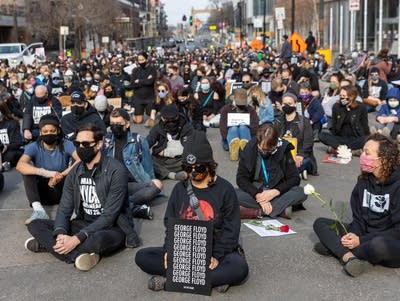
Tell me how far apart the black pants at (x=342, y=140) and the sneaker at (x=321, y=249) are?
529cm

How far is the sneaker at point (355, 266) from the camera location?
5.65 meters

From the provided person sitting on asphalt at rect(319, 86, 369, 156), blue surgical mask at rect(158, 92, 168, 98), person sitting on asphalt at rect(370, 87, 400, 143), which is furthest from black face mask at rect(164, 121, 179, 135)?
blue surgical mask at rect(158, 92, 168, 98)

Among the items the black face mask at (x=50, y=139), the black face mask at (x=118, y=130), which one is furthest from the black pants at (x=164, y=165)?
the black face mask at (x=50, y=139)

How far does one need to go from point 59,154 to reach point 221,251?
334 centimetres

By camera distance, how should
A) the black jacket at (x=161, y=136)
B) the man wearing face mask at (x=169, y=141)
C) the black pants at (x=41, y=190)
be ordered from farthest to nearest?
the black jacket at (x=161, y=136) < the man wearing face mask at (x=169, y=141) < the black pants at (x=41, y=190)

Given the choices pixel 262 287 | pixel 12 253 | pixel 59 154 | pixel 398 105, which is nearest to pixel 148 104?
pixel 398 105

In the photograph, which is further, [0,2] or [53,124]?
[0,2]

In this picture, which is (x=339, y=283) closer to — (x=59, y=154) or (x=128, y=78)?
(x=59, y=154)

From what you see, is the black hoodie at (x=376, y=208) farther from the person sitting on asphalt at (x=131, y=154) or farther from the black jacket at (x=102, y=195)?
the person sitting on asphalt at (x=131, y=154)

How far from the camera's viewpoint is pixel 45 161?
25.9 ft

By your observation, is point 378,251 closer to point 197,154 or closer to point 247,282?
point 247,282

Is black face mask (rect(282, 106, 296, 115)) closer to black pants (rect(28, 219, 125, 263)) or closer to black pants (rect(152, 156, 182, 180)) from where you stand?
black pants (rect(152, 156, 182, 180))

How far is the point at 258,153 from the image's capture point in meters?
7.37

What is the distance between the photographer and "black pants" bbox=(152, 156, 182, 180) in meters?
10.1
